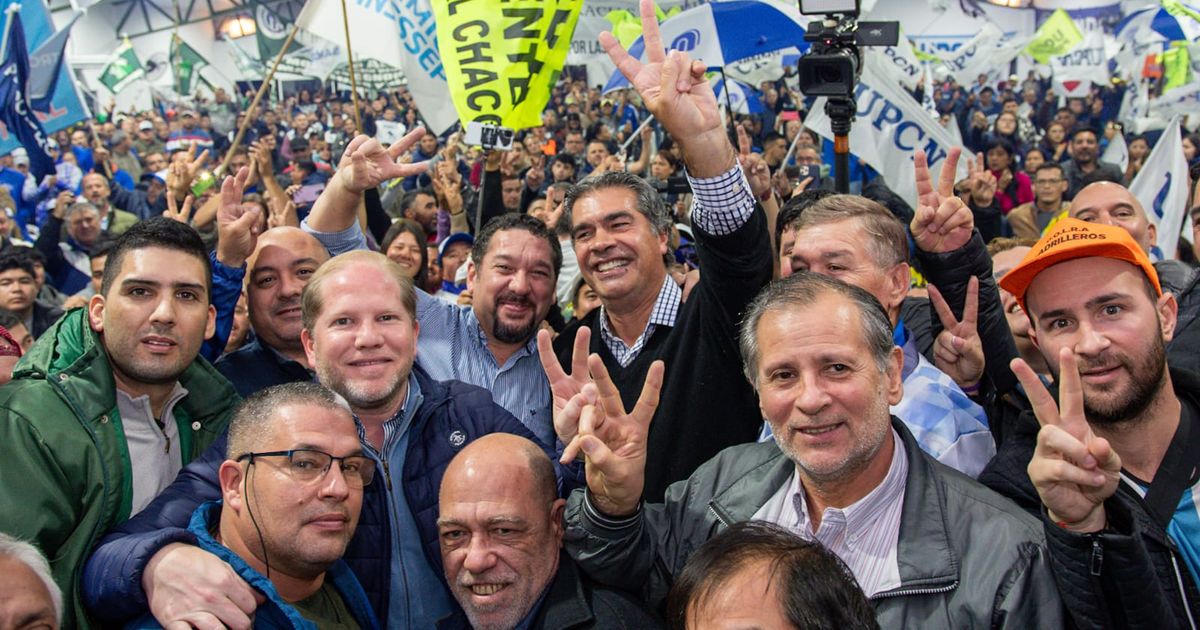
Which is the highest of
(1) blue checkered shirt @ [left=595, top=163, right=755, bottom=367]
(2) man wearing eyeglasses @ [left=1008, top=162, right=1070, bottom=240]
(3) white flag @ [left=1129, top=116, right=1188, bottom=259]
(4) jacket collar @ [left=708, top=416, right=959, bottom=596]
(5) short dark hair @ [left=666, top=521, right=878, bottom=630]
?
(1) blue checkered shirt @ [left=595, top=163, right=755, bottom=367]

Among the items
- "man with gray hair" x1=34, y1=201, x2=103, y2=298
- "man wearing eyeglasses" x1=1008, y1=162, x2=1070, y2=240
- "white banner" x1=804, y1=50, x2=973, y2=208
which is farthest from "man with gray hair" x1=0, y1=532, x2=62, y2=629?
"man wearing eyeglasses" x1=1008, y1=162, x2=1070, y2=240

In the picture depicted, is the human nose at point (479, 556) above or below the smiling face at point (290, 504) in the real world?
below

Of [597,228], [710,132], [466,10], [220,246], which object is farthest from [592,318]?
[466,10]

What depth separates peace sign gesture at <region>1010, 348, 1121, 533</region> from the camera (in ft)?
6.59

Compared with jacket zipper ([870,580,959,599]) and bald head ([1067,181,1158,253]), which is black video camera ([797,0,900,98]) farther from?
jacket zipper ([870,580,959,599])

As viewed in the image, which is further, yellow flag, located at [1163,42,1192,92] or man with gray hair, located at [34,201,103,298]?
yellow flag, located at [1163,42,1192,92]

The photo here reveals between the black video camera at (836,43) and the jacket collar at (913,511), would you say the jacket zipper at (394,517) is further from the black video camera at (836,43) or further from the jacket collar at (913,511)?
the black video camera at (836,43)

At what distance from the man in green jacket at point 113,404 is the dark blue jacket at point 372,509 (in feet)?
0.43

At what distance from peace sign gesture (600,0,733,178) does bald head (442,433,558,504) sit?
97 centimetres

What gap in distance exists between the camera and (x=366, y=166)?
3920 millimetres

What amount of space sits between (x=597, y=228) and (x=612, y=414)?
129 cm

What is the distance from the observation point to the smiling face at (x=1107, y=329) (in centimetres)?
254

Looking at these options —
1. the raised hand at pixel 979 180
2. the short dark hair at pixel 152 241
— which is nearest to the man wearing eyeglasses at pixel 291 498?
the short dark hair at pixel 152 241

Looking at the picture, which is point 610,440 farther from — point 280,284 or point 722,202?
point 280,284
